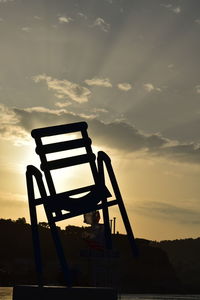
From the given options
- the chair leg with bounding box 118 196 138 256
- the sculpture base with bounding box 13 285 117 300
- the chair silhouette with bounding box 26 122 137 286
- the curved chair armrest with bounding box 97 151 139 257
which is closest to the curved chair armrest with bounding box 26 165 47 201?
the chair silhouette with bounding box 26 122 137 286

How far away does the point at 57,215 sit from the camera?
21.1 m

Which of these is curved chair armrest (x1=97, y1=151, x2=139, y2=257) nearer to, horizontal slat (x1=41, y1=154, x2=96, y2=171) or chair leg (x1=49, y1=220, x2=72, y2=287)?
horizontal slat (x1=41, y1=154, x2=96, y2=171)

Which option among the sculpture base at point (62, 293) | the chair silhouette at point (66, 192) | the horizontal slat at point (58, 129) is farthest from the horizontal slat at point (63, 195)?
the sculpture base at point (62, 293)

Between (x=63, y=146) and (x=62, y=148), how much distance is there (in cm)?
8

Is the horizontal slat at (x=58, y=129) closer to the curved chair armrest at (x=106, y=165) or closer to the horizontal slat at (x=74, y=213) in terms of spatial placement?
the curved chair armrest at (x=106, y=165)

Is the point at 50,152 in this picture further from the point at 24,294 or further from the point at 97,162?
the point at 24,294

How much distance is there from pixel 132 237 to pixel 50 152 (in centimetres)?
427

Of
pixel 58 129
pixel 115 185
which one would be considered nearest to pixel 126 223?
pixel 115 185

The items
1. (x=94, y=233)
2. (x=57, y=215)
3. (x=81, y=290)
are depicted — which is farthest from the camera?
(x=94, y=233)

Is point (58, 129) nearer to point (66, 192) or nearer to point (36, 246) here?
point (66, 192)

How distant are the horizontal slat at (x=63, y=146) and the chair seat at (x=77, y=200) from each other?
158 cm

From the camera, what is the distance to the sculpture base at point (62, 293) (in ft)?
63.6

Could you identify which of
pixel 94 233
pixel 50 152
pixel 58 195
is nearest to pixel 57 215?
pixel 58 195

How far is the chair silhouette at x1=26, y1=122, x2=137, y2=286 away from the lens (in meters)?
21.0
